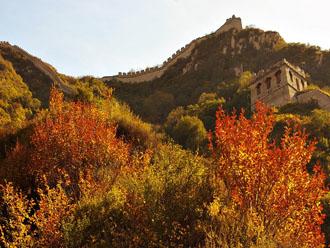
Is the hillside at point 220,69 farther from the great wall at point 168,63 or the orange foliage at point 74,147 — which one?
the orange foliage at point 74,147

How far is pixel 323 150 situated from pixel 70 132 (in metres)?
20.6

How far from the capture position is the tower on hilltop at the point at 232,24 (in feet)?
282

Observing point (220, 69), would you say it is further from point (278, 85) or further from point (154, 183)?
point (154, 183)

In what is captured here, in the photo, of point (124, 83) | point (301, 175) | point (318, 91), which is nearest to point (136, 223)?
point (301, 175)

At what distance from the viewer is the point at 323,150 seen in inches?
1542

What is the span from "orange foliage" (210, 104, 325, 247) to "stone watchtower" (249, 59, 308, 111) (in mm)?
30101

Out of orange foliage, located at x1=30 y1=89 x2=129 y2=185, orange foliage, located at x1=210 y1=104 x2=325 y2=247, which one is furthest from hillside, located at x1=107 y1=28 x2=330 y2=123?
orange foliage, located at x1=210 y1=104 x2=325 y2=247

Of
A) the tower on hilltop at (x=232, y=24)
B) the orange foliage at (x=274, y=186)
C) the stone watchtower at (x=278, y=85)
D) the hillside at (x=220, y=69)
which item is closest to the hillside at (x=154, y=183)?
the orange foliage at (x=274, y=186)

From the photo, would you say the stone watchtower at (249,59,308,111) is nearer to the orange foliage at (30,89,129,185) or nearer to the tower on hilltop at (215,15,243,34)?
the orange foliage at (30,89,129,185)

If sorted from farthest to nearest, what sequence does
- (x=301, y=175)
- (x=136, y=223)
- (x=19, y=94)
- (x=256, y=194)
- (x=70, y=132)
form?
(x=19, y=94) < (x=70, y=132) < (x=301, y=175) < (x=256, y=194) < (x=136, y=223)

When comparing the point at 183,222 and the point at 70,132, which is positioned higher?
the point at 70,132

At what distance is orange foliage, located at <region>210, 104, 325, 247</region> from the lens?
62.8 ft

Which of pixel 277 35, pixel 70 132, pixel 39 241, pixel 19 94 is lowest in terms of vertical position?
pixel 39 241

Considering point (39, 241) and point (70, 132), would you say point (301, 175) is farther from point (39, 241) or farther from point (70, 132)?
point (70, 132)
